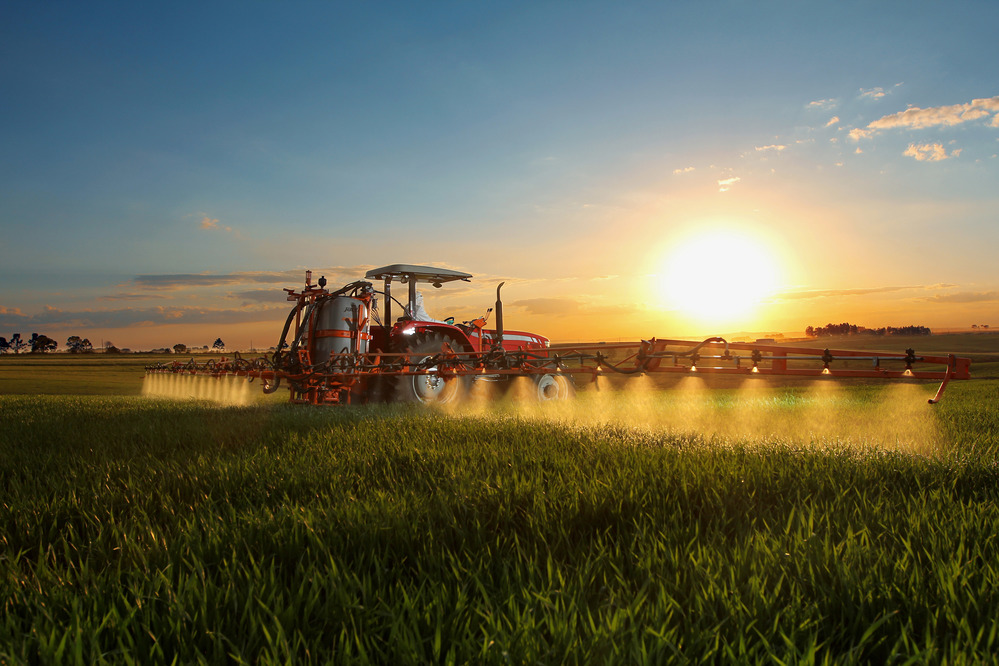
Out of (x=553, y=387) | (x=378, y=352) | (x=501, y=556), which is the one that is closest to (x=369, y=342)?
(x=378, y=352)

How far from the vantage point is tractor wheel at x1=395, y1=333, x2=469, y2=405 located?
10820 millimetres

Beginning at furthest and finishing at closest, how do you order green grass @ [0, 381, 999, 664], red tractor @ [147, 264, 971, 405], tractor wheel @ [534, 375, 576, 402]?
tractor wheel @ [534, 375, 576, 402]
red tractor @ [147, 264, 971, 405]
green grass @ [0, 381, 999, 664]

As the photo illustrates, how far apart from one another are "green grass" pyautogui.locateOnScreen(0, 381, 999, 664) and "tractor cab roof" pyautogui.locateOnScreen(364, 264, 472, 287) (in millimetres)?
6661

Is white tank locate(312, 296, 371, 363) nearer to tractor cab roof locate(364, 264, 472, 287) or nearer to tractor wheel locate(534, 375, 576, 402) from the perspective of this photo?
tractor cab roof locate(364, 264, 472, 287)

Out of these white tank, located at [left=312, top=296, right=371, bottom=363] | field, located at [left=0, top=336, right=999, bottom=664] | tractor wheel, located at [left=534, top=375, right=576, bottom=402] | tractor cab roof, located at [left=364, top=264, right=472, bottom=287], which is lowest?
tractor wheel, located at [left=534, top=375, right=576, bottom=402]

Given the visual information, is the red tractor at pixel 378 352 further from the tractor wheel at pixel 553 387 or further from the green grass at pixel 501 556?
the green grass at pixel 501 556

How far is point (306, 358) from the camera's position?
10750 millimetres

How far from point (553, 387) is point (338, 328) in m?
5.00

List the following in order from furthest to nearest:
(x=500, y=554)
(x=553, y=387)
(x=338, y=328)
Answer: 1. (x=553, y=387)
2. (x=338, y=328)
3. (x=500, y=554)

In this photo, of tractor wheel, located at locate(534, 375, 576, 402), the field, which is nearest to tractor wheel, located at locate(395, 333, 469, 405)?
tractor wheel, located at locate(534, 375, 576, 402)

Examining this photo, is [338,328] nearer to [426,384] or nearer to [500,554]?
[426,384]

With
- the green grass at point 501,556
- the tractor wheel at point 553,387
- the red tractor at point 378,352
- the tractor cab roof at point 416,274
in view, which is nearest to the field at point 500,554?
the green grass at point 501,556

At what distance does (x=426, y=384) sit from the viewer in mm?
11078

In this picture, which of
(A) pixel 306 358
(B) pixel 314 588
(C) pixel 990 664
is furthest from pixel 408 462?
(A) pixel 306 358
